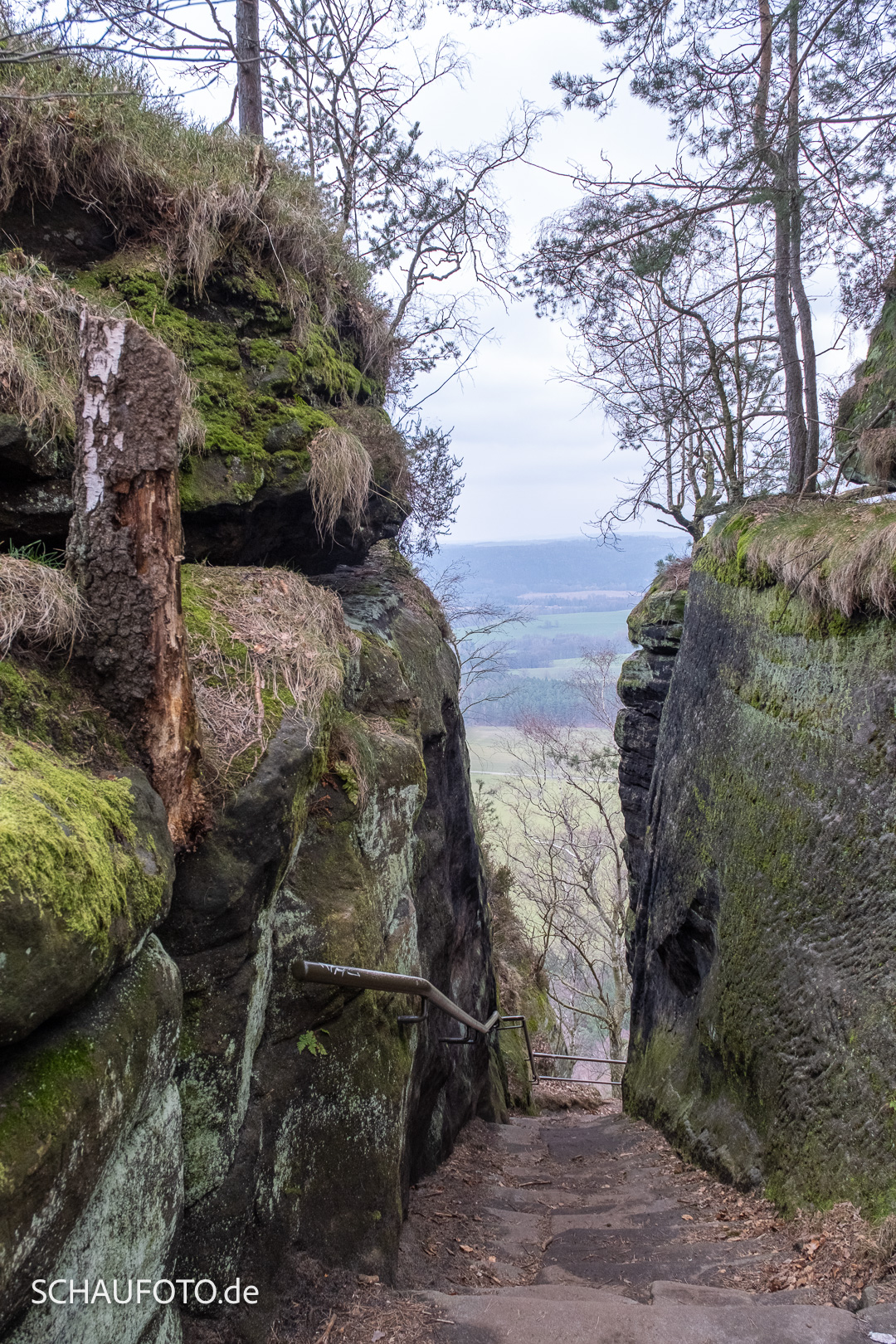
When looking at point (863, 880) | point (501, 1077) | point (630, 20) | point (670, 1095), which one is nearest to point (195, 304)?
point (630, 20)

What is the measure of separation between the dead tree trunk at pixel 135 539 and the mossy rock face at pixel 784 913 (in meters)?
4.23

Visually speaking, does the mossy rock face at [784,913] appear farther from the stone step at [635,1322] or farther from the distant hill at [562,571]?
the distant hill at [562,571]

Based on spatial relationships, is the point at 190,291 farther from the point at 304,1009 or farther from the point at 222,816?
the point at 304,1009

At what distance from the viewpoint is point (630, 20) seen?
6.19 m

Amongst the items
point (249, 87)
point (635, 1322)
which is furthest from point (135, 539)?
point (249, 87)

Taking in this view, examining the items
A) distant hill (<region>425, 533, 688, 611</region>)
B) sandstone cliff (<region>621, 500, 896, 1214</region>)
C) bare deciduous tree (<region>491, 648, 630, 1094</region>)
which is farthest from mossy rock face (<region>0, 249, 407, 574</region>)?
distant hill (<region>425, 533, 688, 611</region>)

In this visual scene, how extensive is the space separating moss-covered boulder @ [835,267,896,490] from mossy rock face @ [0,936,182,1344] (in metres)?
6.78

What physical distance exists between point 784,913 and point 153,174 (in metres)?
7.09

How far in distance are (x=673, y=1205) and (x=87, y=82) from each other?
9246mm

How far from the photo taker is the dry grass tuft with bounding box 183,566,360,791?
3.72m

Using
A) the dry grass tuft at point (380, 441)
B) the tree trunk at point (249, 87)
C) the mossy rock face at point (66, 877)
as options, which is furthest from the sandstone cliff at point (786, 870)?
the tree trunk at point (249, 87)

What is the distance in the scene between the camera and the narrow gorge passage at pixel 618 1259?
10.9ft

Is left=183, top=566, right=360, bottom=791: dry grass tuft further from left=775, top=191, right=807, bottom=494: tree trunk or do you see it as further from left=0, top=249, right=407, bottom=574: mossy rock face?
left=775, top=191, right=807, bottom=494: tree trunk

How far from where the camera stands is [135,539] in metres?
3.11
